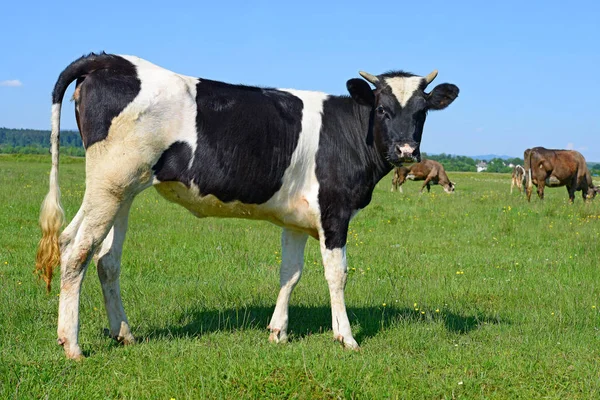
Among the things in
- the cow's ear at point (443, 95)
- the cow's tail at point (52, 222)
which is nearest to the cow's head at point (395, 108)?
the cow's ear at point (443, 95)

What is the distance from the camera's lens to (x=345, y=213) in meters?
6.88

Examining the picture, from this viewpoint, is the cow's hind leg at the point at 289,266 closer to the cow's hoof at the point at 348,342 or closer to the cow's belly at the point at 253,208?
the cow's belly at the point at 253,208

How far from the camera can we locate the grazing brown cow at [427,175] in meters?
34.6

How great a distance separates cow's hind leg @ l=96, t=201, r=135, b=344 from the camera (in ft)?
21.5

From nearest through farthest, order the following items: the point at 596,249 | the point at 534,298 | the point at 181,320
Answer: the point at 181,320 < the point at 534,298 < the point at 596,249

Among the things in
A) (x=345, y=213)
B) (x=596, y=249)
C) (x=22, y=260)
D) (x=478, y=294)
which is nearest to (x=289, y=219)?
(x=345, y=213)

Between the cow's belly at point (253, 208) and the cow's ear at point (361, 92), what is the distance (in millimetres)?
1313

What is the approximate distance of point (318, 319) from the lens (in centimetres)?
790

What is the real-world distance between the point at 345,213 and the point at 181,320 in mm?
2246

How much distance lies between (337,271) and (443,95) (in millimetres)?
2479

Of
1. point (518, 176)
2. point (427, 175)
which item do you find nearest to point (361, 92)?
point (427, 175)

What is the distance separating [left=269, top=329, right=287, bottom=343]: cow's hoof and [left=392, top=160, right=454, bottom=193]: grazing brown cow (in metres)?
27.4

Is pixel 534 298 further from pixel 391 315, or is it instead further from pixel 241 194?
pixel 241 194

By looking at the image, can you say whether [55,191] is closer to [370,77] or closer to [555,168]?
[370,77]
